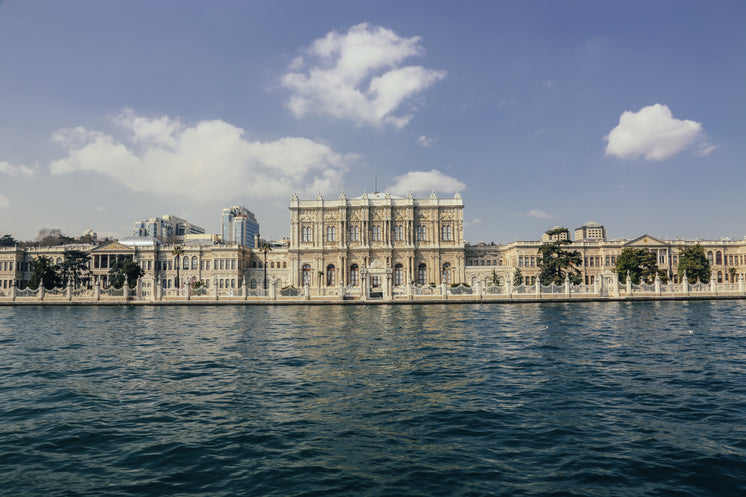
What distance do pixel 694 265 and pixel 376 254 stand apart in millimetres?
42567

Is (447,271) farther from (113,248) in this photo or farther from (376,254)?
(113,248)

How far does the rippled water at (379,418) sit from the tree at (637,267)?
36.4 m

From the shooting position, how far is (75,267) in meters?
69.6

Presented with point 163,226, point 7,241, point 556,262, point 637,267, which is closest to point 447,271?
point 556,262

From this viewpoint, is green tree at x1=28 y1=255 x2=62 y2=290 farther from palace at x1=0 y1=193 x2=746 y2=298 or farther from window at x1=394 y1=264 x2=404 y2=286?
window at x1=394 y1=264 x2=404 y2=286

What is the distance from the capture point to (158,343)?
21156 mm

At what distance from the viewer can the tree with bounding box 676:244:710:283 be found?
194ft

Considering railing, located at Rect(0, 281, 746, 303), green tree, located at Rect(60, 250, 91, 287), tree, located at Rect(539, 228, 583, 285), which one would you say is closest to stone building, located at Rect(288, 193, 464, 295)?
tree, located at Rect(539, 228, 583, 285)

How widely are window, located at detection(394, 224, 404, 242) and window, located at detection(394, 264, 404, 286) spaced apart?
3.96 metres

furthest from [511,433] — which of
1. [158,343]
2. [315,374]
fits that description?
[158,343]

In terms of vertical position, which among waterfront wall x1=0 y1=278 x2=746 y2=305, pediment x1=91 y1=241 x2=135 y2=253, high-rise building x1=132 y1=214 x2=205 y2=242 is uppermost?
high-rise building x1=132 y1=214 x2=205 y2=242

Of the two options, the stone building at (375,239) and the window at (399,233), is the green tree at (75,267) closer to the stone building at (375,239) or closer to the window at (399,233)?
the stone building at (375,239)

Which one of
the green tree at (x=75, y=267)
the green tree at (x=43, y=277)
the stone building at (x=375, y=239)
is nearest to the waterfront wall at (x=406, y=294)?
the green tree at (x=43, y=277)

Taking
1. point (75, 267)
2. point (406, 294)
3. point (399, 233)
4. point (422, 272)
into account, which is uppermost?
point (399, 233)
